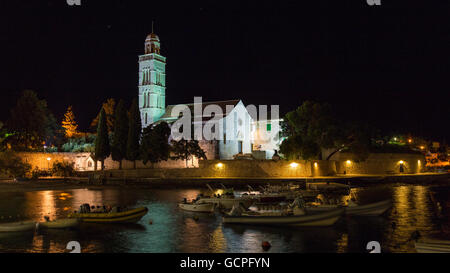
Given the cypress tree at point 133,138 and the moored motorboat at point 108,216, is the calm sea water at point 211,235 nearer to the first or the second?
the moored motorboat at point 108,216

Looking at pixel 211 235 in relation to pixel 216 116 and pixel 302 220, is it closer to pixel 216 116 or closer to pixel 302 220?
pixel 302 220

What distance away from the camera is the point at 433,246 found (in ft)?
44.5

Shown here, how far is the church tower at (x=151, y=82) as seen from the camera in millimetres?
64375

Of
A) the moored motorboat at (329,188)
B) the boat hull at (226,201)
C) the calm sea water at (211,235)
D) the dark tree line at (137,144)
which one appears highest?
the dark tree line at (137,144)

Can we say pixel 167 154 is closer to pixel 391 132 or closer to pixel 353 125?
pixel 353 125

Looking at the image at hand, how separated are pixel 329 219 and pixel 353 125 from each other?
27324 mm

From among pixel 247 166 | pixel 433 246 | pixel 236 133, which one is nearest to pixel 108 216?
pixel 433 246

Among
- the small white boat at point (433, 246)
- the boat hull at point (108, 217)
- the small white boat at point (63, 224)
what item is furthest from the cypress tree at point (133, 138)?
the small white boat at point (433, 246)

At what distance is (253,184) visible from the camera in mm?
39469

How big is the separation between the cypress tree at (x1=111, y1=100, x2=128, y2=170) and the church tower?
12943mm

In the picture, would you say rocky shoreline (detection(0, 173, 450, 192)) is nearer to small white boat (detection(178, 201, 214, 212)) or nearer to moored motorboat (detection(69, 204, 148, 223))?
small white boat (detection(178, 201, 214, 212))

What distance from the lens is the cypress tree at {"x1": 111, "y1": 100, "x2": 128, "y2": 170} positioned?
50.8 meters

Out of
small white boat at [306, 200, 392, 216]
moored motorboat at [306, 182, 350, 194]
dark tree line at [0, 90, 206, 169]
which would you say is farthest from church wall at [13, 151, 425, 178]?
small white boat at [306, 200, 392, 216]

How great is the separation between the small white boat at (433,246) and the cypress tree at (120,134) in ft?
138
